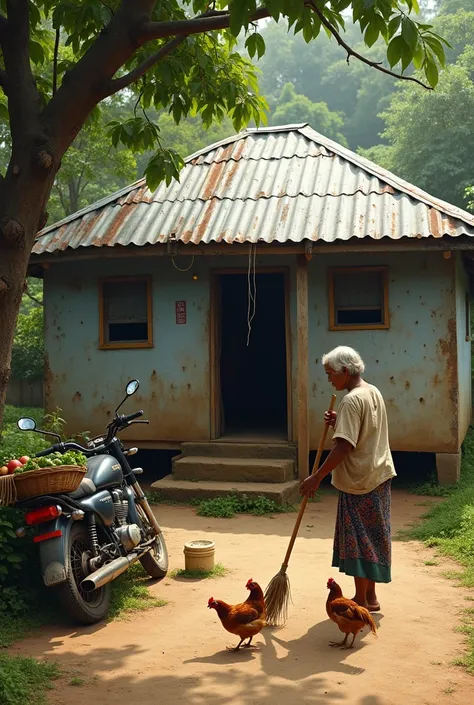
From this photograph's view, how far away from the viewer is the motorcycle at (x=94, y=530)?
4867 mm

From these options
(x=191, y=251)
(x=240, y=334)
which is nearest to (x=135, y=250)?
(x=191, y=251)

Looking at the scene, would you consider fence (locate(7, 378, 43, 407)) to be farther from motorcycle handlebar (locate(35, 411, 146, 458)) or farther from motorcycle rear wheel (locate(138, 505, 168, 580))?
motorcycle handlebar (locate(35, 411, 146, 458))

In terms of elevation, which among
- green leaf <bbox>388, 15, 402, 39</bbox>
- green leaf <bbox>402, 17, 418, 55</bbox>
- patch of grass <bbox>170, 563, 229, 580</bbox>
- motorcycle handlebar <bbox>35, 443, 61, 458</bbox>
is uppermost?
green leaf <bbox>388, 15, 402, 39</bbox>

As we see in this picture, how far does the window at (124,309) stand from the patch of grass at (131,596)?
5.14 m

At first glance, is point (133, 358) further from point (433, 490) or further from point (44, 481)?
point (44, 481)

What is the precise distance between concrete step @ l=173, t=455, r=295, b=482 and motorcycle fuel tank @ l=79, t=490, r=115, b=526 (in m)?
4.25

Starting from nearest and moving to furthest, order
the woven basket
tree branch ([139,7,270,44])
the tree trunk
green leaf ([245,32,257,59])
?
the tree trunk
tree branch ([139,7,270,44])
green leaf ([245,32,257,59])
the woven basket

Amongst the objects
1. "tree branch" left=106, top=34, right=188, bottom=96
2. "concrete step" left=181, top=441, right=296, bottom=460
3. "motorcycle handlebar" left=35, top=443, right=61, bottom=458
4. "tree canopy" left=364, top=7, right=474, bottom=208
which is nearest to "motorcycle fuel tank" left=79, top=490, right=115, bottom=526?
"motorcycle handlebar" left=35, top=443, right=61, bottom=458

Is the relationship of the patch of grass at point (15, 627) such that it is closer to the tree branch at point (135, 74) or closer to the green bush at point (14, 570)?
the green bush at point (14, 570)

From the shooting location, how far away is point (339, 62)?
202ft

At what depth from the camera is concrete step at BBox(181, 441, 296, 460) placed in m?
10.0

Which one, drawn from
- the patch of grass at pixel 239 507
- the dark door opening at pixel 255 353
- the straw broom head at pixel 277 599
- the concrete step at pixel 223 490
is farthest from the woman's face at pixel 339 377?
the dark door opening at pixel 255 353

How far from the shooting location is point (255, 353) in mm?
15195

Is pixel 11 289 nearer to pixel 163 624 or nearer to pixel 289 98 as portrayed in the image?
pixel 163 624
